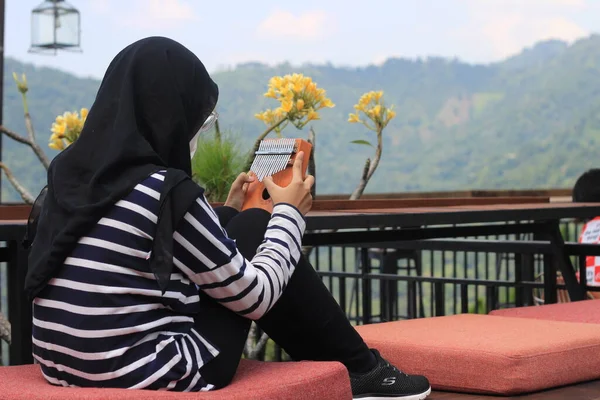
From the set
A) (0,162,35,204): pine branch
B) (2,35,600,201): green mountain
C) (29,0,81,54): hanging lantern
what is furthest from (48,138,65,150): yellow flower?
(2,35,600,201): green mountain

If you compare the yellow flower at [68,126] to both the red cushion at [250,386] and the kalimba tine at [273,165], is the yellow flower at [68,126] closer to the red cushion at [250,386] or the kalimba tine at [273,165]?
the kalimba tine at [273,165]

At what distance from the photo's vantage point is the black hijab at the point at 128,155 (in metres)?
1.37

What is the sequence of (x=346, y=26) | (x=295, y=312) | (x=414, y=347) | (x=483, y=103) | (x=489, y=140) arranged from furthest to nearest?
1. (x=346, y=26)
2. (x=483, y=103)
3. (x=489, y=140)
4. (x=414, y=347)
5. (x=295, y=312)

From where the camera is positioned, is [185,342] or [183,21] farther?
[183,21]

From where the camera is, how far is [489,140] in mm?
40688

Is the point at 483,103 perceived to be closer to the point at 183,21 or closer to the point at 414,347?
the point at 183,21

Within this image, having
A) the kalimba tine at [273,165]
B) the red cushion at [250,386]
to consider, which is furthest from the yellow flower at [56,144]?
the red cushion at [250,386]

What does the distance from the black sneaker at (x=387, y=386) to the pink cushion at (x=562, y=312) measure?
29.3 inches

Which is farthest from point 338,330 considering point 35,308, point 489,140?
point 489,140

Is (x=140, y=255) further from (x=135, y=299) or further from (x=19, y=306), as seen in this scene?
(x=19, y=306)

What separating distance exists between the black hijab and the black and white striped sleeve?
39 millimetres

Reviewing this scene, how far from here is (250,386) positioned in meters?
1.45

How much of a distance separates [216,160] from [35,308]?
1.03 meters

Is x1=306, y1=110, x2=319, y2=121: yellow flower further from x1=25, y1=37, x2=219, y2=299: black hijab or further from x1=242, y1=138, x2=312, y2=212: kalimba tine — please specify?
x1=25, y1=37, x2=219, y2=299: black hijab
